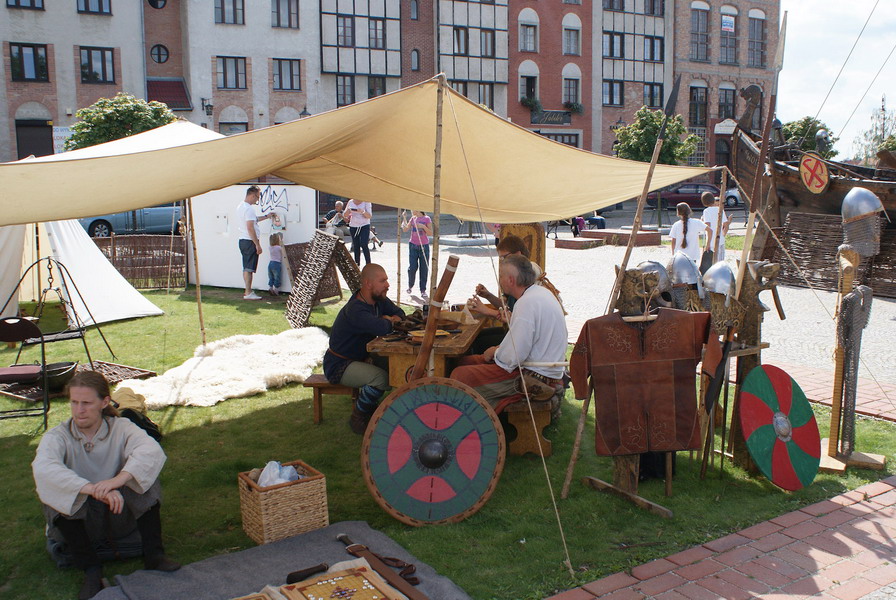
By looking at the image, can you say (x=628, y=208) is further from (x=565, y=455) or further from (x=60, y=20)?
(x=565, y=455)

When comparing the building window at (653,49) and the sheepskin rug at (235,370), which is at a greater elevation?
the building window at (653,49)

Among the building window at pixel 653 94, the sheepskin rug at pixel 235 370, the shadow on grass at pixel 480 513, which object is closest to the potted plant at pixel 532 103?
the building window at pixel 653 94

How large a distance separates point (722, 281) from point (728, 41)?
45290 millimetres

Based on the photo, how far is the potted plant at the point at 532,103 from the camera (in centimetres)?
3972

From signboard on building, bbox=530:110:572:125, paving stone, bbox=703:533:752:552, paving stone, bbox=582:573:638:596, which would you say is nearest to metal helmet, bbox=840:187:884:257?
paving stone, bbox=703:533:752:552

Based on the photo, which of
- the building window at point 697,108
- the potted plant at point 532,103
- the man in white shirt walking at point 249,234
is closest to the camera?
the man in white shirt walking at point 249,234

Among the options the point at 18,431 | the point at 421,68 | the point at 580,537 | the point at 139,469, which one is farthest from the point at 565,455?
the point at 421,68

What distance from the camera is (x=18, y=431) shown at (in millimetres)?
5840

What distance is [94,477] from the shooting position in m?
3.72

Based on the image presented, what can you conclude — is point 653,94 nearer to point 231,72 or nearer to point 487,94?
point 487,94

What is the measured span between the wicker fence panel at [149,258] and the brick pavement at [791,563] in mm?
10939

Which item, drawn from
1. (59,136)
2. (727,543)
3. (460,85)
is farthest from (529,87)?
(727,543)

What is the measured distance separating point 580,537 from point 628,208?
3678 centimetres

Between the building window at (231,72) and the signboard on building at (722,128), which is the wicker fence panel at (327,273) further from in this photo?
the signboard on building at (722,128)
